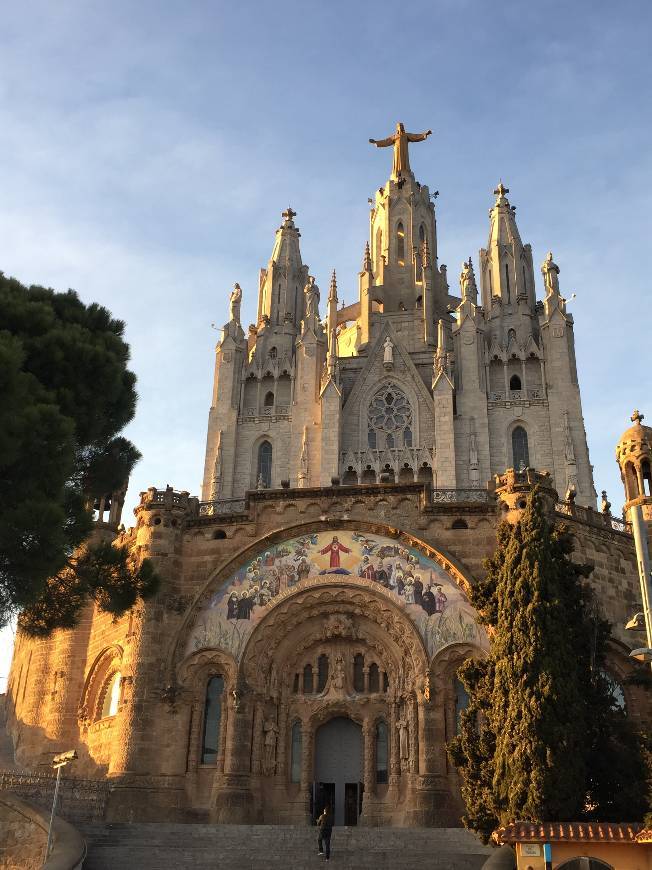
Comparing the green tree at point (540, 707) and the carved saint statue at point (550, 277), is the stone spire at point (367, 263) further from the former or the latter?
the green tree at point (540, 707)

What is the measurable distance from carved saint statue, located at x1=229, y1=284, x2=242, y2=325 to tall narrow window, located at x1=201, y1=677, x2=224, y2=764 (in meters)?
25.3

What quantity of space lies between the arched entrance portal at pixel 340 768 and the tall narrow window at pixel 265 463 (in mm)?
18789

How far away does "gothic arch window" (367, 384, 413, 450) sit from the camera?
39531 mm

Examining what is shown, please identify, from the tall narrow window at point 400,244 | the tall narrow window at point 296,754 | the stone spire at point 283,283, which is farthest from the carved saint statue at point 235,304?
the tall narrow window at point 296,754

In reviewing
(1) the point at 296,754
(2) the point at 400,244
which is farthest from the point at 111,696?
(2) the point at 400,244

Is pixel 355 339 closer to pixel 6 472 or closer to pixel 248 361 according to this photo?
pixel 248 361

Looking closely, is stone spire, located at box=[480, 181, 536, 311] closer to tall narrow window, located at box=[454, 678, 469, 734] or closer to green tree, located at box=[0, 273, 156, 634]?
tall narrow window, located at box=[454, 678, 469, 734]

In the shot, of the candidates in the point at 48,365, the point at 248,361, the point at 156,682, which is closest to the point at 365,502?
the point at 156,682

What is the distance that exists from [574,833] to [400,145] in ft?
157

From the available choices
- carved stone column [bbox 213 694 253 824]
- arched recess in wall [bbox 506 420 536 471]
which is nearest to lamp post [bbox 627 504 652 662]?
carved stone column [bbox 213 694 253 824]

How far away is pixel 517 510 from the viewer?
21500mm

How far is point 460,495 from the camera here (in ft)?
78.0

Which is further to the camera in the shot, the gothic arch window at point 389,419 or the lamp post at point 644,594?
the gothic arch window at point 389,419

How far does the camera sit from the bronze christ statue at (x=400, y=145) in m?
54.5
